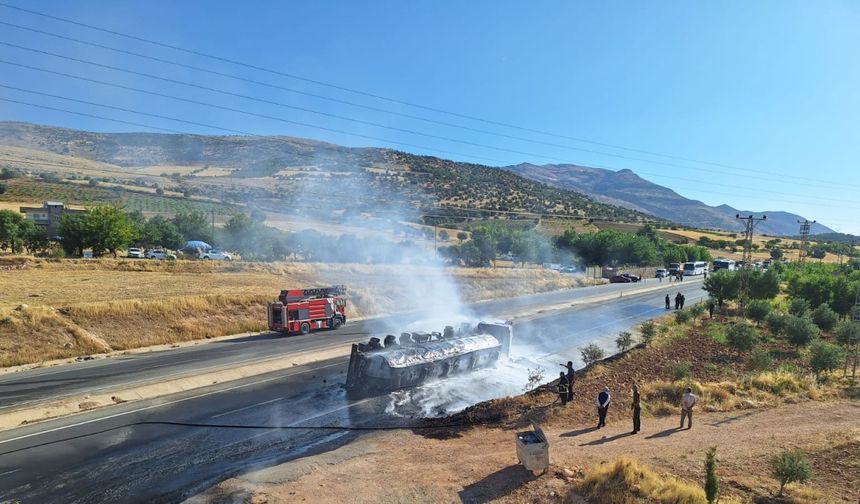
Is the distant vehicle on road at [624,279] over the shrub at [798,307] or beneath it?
beneath

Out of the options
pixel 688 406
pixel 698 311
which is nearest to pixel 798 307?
pixel 698 311

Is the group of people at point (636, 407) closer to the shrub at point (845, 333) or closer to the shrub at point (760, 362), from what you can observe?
the shrub at point (760, 362)

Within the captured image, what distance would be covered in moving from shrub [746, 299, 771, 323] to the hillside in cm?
2612

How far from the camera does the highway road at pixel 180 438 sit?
42.3ft

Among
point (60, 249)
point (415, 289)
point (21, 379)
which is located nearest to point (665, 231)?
point (415, 289)

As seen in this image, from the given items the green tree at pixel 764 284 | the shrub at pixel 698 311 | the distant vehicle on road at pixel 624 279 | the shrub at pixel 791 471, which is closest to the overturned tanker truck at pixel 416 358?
the shrub at pixel 791 471

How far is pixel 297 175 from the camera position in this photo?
214 feet

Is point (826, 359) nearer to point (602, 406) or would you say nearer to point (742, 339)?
point (742, 339)

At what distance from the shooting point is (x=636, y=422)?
15242 millimetres

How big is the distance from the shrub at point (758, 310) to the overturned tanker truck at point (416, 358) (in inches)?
926

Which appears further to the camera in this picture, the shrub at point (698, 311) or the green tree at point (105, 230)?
the green tree at point (105, 230)

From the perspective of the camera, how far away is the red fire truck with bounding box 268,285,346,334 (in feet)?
113

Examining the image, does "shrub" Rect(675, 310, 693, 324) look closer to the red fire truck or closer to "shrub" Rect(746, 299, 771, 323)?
"shrub" Rect(746, 299, 771, 323)

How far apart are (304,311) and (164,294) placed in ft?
36.9
